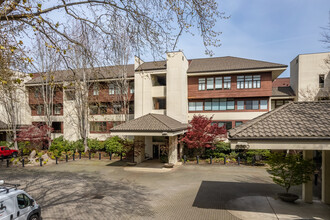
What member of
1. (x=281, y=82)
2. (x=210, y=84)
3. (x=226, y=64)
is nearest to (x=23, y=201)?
(x=210, y=84)

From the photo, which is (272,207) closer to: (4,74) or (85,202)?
(85,202)

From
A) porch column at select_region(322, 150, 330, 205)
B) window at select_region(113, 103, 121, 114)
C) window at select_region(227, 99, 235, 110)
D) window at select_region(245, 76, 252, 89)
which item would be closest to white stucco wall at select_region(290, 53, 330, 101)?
window at select_region(245, 76, 252, 89)

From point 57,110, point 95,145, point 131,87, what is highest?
point 131,87

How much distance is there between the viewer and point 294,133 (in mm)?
8625

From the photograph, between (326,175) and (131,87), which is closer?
(326,175)

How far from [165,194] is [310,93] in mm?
25688

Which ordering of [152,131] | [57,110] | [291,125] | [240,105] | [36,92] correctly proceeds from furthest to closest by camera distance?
[36,92], [57,110], [240,105], [152,131], [291,125]

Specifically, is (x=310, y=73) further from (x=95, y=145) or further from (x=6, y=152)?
(x=6, y=152)

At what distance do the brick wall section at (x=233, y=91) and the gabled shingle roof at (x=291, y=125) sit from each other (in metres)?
15.5

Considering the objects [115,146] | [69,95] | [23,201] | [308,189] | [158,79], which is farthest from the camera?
[69,95]

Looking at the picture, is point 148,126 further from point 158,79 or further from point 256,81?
point 256,81

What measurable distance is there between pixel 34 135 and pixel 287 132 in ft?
99.8

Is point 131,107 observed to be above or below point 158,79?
below

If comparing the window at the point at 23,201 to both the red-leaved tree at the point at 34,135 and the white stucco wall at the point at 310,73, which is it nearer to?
the red-leaved tree at the point at 34,135
